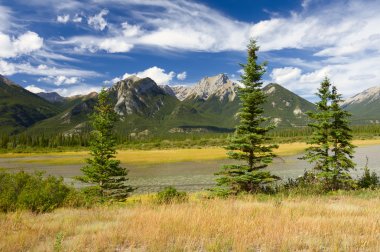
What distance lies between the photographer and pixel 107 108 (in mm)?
29641

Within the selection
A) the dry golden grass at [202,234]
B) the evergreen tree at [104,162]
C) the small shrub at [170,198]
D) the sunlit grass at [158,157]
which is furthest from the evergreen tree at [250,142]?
the sunlit grass at [158,157]

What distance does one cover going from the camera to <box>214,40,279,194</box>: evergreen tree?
2292cm

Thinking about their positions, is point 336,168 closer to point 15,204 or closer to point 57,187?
point 57,187

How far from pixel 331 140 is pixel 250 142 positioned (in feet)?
23.1

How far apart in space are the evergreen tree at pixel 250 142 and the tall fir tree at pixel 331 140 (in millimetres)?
4208

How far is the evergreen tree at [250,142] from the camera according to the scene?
22.9 meters

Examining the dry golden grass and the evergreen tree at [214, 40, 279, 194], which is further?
the evergreen tree at [214, 40, 279, 194]

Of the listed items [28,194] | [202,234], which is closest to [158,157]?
[28,194]

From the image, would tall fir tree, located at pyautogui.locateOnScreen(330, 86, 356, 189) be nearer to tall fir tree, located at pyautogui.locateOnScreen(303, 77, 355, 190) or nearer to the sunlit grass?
tall fir tree, located at pyautogui.locateOnScreen(303, 77, 355, 190)

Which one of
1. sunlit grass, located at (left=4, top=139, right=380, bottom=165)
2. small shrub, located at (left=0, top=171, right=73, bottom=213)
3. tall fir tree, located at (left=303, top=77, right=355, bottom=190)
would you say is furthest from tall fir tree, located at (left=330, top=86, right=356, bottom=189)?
sunlit grass, located at (left=4, top=139, right=380, bottom=165)

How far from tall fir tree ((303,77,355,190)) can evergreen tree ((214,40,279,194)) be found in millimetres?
4208

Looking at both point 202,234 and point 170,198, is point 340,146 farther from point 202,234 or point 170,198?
point 202,234

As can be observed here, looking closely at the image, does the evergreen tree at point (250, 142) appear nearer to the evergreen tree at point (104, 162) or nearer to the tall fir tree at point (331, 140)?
the tall fir tree at point (331, 140)

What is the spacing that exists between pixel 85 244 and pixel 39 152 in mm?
144692
